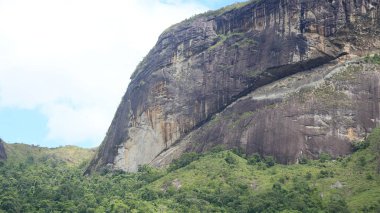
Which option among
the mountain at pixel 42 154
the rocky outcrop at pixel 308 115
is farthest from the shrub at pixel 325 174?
the mountain at pixel 42 154

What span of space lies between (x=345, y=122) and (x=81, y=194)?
92.2 feet

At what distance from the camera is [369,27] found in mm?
70375

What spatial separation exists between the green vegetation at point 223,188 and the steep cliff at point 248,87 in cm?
237

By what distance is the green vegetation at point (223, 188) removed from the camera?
56.8m

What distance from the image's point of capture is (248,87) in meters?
75.1

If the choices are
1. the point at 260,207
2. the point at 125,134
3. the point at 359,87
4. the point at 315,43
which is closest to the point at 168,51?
the point at 125,134

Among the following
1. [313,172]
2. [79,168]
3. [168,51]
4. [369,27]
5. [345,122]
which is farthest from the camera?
[79,168]

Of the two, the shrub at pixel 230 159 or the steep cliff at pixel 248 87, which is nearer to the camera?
the steep cliff at pixel 248 87

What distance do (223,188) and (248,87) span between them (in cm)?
1514

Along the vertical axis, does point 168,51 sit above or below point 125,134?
above

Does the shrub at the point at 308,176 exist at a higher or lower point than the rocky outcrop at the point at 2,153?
lower

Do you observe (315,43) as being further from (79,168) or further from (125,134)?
(79,168)

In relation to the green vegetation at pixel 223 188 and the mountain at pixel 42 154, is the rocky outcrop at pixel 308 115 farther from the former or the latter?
the mountain at pixel 42 154

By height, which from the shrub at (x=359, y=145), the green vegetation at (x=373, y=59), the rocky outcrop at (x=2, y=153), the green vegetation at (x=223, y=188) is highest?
the green vegetation at (x=373, y=59)
